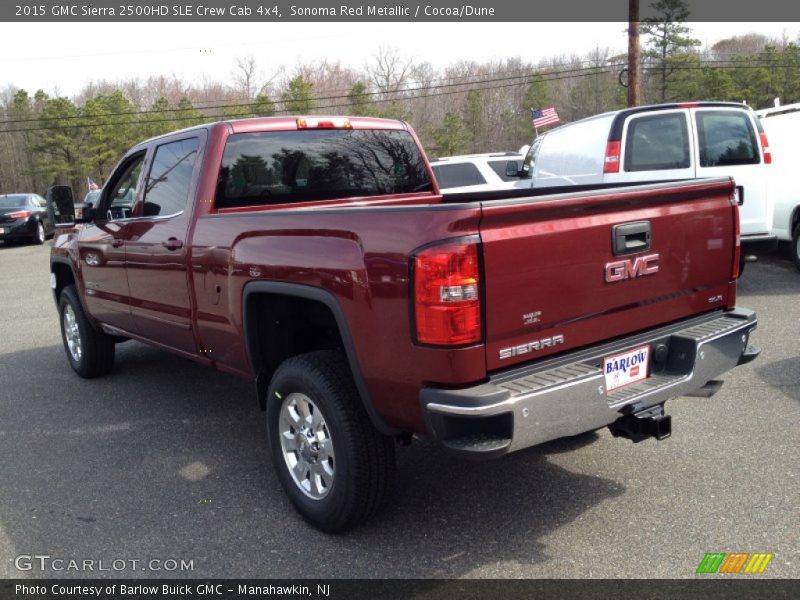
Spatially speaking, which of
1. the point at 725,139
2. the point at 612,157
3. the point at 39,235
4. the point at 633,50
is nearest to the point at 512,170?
the point at 612,157

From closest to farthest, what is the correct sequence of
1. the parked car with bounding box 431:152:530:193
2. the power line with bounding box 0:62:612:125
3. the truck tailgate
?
1. the truck tailgate
2. the parked car with bounding box 431:152:530:193
3. the power line with bounding box 0:62:612:125

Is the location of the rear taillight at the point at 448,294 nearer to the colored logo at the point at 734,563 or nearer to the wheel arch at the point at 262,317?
the wheel arch at the point at 262,317

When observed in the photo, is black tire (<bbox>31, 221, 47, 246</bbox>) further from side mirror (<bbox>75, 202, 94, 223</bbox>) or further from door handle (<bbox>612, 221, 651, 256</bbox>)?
door handle (<bbox>612, 221, 651, 256</bbox>)

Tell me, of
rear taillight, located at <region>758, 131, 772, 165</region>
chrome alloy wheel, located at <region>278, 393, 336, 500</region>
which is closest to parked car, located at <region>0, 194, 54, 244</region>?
rear taillight, located at <region>758, 131, 772, 165</region>

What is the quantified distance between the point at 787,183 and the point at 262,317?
27.5 ft

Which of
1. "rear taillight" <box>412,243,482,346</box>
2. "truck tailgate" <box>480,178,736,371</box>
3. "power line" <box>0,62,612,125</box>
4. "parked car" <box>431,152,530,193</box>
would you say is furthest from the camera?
"power line" <box>0,62,612,125</box>

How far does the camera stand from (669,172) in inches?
320

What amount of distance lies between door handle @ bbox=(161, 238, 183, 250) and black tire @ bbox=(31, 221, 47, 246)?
19.1 metres

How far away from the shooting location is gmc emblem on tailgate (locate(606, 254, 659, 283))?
123 inches

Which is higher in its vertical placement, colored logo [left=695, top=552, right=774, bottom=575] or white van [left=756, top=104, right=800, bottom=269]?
white van [left=756, top=104, right=800, bottom=269]

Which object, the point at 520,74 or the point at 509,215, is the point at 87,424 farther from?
the point at 520,74

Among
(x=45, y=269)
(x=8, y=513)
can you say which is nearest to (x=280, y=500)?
(x=8, y=513)

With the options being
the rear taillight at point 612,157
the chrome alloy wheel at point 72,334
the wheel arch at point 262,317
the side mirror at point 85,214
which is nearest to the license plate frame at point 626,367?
the wheel arch at point 262,317

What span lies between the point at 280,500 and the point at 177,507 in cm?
55
